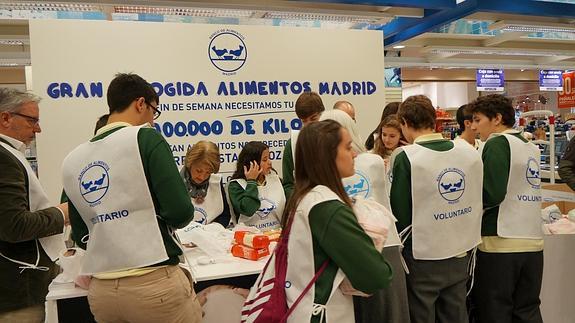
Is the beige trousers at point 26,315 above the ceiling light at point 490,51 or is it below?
below

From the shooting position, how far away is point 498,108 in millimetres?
2535

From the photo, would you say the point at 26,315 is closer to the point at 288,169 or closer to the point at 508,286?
the point at 288,169

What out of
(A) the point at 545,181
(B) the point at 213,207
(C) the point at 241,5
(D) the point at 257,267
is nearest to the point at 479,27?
(A) the point at 545,181

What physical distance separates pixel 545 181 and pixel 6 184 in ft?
16.2

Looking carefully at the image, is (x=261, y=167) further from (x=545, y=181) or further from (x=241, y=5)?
(x=545, y=181)

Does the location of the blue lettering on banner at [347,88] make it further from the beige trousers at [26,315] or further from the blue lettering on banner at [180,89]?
the beige trousers at [26,315]

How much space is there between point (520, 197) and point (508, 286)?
453 millimetres

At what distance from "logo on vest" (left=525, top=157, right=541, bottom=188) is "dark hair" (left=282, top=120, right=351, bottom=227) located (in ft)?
4.52

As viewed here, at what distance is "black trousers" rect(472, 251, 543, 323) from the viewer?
246cm

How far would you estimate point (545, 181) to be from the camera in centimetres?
508

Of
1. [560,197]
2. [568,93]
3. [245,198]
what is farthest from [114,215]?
[568,93]

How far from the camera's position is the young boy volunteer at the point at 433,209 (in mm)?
2172

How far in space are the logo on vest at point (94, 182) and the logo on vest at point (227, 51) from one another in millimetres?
2746

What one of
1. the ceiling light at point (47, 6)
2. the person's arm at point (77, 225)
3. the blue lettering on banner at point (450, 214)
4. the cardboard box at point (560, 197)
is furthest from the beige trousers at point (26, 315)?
the cardboard box at point (560, 197)
